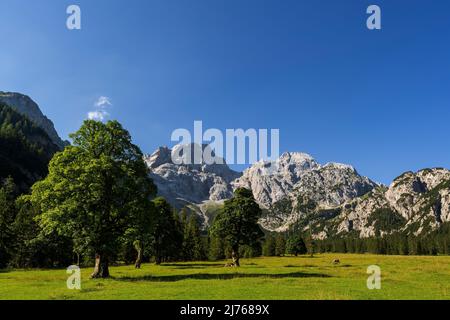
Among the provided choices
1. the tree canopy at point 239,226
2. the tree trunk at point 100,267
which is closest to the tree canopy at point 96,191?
the tree trunk at point 100,267

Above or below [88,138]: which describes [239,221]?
below

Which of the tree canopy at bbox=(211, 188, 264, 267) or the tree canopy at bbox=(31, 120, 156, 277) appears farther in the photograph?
the tree canopy at bbox=(211, 188, 264, 267)

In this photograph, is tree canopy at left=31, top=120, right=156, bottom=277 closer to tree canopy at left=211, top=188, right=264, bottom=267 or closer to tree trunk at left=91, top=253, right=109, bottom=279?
tree trunk at left=91, top=253, right=109, bottom=279

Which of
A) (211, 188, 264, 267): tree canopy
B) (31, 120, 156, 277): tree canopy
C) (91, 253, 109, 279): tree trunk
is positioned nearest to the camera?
(31, 120, 156, 277): tree canopy

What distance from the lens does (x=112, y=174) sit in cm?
4428

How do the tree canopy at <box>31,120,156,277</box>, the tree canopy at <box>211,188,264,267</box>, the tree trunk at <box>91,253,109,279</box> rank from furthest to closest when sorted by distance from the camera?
the tree canopy at <box>211,188,264,267</box>, the tree trunk at <box>91,253,109,279</box>, the tree canopy at <box>31,120,156,277</box>

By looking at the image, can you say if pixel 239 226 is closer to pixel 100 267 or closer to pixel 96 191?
pixel 100 267

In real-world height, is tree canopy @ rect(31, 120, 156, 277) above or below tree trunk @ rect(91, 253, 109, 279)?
above

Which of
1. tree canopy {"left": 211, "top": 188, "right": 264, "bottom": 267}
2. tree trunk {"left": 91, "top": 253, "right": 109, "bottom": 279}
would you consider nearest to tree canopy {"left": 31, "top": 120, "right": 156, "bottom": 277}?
tree trunk {"left": 91, "top": 253, "right": 109, "bottom": 279}

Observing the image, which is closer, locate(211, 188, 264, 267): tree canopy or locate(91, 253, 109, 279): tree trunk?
locate(91, 253, 109, 279): tree trunk
